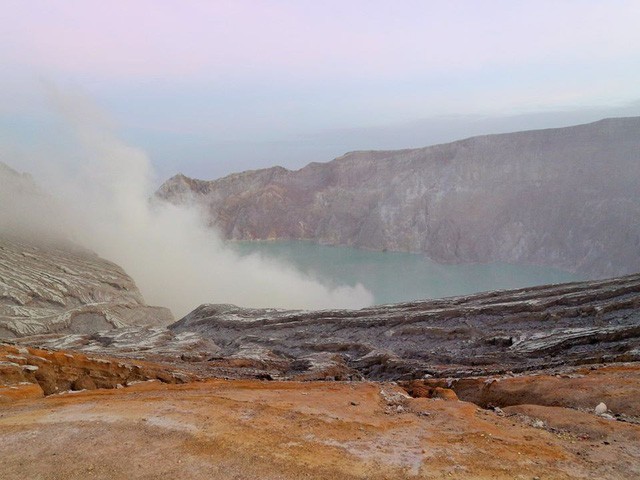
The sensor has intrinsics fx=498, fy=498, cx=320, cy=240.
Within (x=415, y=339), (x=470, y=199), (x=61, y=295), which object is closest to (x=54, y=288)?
(x=61, y=295)

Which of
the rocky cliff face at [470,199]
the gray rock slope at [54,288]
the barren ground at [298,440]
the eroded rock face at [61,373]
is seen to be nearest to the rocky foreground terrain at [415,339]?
the eroded rock face at [61,373]

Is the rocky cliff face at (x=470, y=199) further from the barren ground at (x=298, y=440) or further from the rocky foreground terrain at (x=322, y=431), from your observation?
the barren ground at (x=298, y=440)

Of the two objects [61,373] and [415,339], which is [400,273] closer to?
[415,339]

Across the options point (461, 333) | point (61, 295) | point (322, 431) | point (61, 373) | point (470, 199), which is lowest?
point (461, 333)

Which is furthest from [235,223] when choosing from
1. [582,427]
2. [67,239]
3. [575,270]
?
[582,427]

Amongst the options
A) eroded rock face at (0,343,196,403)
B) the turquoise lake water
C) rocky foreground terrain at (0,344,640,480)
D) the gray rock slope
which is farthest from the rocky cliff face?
eroded rock face at (0,343,196,403)

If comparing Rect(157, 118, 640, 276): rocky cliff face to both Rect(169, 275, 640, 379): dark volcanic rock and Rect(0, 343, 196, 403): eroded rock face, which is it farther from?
Rect(0, 343, 196, 403): eroded rock face

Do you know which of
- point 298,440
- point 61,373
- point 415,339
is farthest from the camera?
point 415,339
